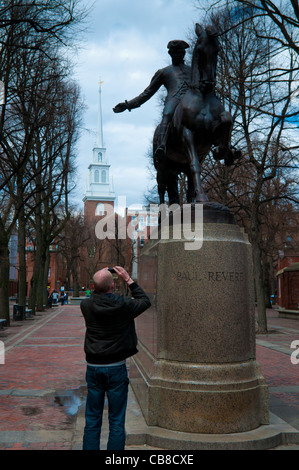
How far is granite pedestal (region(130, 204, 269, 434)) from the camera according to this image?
5230 mm

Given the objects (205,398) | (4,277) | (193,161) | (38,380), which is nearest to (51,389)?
(38,380)

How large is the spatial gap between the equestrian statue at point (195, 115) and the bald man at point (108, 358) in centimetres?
257

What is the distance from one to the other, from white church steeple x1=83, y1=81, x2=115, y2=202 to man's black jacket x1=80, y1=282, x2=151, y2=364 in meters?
113

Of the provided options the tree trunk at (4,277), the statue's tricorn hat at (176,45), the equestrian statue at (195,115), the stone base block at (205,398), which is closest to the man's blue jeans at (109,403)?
the stone base block at (205,398)

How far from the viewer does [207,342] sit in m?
5.41

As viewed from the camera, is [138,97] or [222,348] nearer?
[222,348]

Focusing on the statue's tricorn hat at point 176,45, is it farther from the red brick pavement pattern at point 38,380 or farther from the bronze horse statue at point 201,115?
the red brick pavement pattern at point 38,380

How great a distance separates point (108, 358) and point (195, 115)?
3.70 m

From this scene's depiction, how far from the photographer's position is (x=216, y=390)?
5.24 meters

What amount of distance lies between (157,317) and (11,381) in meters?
4.43

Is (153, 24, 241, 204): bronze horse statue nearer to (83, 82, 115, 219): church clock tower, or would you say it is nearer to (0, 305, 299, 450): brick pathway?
(0, 305, 299, 450): brick pathway
